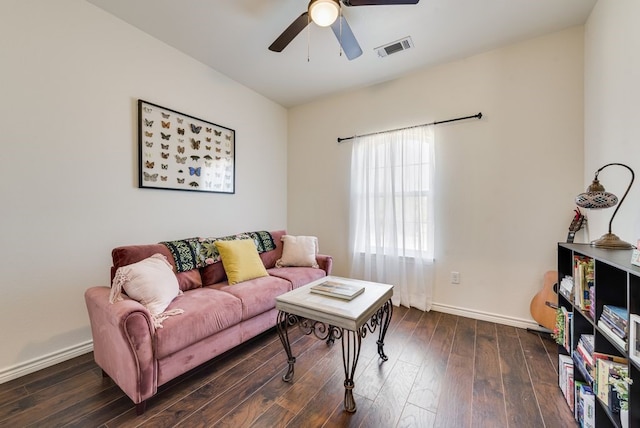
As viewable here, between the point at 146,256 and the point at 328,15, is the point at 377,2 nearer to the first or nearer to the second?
the point at 328,15

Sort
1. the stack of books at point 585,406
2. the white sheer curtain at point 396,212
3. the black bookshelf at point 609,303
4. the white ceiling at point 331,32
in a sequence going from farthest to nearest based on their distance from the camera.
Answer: the white sheer curtain at point 396,212 → the white ceiling at point 331,32 → the stack of books at point 585,406 → the black bookshelf at point 609,303

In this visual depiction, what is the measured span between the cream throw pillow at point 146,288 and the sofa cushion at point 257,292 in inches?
18.8

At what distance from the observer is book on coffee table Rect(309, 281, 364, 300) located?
1.76m

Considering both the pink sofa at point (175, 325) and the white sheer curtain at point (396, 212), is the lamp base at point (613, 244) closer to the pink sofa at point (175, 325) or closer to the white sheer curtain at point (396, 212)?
the white sheer curtain at point (396, 212)

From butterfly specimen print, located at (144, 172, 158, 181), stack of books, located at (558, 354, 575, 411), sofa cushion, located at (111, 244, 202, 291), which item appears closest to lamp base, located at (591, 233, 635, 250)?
stack of books, located at (558, 354, 575, 411)

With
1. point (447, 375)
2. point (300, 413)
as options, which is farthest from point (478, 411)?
point (300, 413)

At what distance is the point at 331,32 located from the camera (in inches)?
89.9

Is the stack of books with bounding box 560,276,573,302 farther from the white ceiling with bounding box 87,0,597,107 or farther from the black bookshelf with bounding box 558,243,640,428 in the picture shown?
the white ceiling with bounding box 87,0,597,107

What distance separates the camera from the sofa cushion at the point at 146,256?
6.16 feet

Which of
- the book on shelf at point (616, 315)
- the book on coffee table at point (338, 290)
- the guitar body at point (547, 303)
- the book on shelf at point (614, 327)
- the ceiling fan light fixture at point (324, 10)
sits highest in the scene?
the ceiling fan light fixture at point (324, 10)

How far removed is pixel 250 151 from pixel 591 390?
3.57 meters

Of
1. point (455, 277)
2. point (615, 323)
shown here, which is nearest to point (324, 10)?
point (615, 323)

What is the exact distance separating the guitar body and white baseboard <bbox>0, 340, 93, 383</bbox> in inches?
149

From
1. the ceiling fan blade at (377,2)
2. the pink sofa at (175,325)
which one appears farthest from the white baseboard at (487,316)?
the ceiling fan blade at (377,2)
